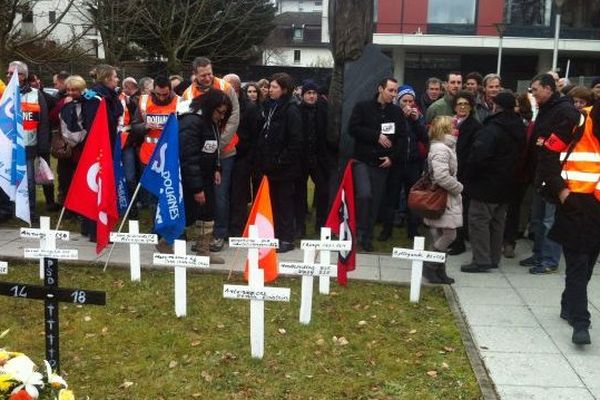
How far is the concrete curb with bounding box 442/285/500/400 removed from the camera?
4.42 meters

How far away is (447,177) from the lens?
6.56 metres

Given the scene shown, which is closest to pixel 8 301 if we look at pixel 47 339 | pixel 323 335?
pixel 47 339

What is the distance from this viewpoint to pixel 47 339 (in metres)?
3.84

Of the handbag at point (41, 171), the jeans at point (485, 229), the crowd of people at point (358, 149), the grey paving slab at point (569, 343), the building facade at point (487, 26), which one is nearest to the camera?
the grey paving slab at point (569, 343)

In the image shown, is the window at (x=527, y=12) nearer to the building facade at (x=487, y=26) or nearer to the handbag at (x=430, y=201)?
the building facade at (x=487, y=26)

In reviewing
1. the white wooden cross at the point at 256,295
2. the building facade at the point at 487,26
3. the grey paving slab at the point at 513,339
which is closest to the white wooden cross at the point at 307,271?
the white wooden cross at the point at 256,295

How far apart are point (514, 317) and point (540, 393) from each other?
1.57 m

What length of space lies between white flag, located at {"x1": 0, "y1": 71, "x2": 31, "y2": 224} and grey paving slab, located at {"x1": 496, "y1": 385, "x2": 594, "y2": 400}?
4724 mm

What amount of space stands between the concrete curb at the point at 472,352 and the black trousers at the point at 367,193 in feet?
5.46

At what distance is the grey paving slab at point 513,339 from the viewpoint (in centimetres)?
516

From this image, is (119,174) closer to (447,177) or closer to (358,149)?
(358,149)

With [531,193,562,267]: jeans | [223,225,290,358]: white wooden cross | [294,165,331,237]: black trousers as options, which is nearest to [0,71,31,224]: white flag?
[223,225,290,358]: white wooden cross

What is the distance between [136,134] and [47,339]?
4.75 m

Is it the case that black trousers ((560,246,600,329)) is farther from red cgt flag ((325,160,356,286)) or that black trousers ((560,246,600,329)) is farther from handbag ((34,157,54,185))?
handbag ((34,157,54,185))
